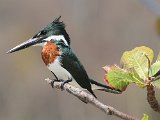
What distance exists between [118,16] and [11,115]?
149cm

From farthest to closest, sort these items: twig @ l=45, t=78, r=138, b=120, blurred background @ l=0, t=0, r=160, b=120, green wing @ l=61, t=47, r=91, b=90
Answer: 1. blurred background @ l=0, t=0, r=160, b=120
2. green wing @ l=61, t=47, r=91, b=90
3. twig @ l=45, t=78, r=138, b=120

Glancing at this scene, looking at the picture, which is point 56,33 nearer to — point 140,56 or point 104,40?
point 140,56

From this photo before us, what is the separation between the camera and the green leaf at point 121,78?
0.67m

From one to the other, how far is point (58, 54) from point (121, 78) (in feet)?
0.75

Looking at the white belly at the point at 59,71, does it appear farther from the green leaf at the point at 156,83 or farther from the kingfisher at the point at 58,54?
the green leaf at the point at 156,83

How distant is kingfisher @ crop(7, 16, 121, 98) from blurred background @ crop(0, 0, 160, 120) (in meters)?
4.59

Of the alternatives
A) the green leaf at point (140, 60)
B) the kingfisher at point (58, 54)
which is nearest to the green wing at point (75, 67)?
the kingfisher at point (58, 54)

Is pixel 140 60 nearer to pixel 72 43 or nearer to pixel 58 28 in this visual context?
pixel 58 28

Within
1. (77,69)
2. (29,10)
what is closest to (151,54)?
(77,69)

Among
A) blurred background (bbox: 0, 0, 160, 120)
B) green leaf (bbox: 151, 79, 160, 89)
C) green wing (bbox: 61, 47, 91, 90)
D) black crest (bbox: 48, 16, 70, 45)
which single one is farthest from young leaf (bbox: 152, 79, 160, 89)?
blurred background (bbox: 0, 0, 160, 120)

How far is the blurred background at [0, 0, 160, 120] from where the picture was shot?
5.75 metres

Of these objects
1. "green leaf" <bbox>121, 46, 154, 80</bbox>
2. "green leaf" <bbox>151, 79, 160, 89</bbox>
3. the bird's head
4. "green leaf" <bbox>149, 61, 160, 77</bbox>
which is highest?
the bird's head

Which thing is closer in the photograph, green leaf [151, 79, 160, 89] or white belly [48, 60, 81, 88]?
green leaf [151, 79, 160, 89]

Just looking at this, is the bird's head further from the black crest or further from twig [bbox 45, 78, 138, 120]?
A: twig [bbox 45, 78, 138, 120]
